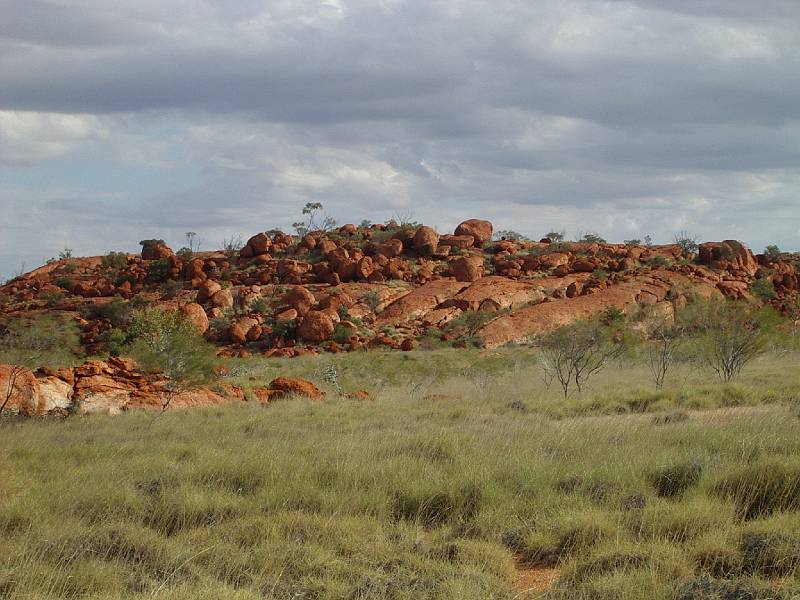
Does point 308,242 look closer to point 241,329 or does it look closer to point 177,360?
point 241,329

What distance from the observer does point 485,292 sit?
53.5 m

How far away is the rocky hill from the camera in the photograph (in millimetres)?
48312

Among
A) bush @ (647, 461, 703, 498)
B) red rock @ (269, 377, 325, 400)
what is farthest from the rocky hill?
bush @ (647, 461, 703, 498)

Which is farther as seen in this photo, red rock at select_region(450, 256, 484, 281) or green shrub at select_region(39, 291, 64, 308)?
red rock at select_region(450, 256, 484, 281)

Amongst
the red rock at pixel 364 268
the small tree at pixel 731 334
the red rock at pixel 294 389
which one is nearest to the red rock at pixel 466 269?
the red rock at pixel 364 268

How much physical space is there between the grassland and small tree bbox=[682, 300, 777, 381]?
15.1 metres

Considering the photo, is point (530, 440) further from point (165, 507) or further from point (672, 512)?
point (165, 507)

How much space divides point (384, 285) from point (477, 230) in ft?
51.2

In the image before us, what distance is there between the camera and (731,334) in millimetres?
26391

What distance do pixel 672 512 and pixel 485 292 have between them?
154 ft

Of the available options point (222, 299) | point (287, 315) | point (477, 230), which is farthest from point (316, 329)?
point (477, 230)

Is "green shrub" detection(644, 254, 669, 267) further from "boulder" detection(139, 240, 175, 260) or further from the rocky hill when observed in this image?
"boulder" detection(139, 240, 175, 260)

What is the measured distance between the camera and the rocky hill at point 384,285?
4831 centimetres

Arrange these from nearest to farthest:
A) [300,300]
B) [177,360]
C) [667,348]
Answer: [177,360] < [667,348] < [300,300]
